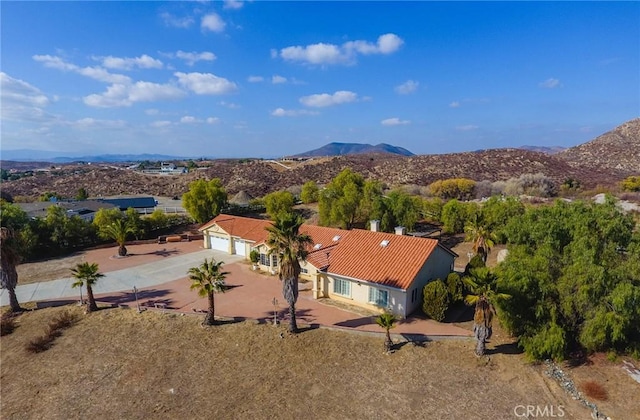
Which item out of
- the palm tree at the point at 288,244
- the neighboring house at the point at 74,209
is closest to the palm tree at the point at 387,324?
the palm tree at the point at 288,244

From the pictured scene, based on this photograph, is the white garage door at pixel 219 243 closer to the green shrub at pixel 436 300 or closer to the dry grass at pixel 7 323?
the dry grass at pixel 7 323

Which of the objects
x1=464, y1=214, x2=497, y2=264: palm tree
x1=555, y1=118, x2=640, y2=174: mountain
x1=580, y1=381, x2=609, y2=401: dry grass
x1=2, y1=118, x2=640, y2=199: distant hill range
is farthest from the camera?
x1=555, y1=118, x2=640, y2=174: mountain

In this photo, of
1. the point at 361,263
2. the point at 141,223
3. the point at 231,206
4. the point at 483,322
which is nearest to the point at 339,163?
the point at 231,206

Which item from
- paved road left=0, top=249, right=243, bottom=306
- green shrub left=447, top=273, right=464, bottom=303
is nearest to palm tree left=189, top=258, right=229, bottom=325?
paved road left=0, top=249, right=243, bottom=306

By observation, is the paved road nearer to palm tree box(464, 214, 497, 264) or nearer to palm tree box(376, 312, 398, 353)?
palm tree box(376, 312, 398, 353)

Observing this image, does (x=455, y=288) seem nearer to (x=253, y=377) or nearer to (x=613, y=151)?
(x=253, y=377)

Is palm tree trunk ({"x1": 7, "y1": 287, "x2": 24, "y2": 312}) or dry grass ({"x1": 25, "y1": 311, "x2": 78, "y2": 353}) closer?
dry grass ({"x1": 25, "y1": 311, "x2": 78, "y2": 353})

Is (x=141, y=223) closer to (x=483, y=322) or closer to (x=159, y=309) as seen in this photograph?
(x=159, y=309)
